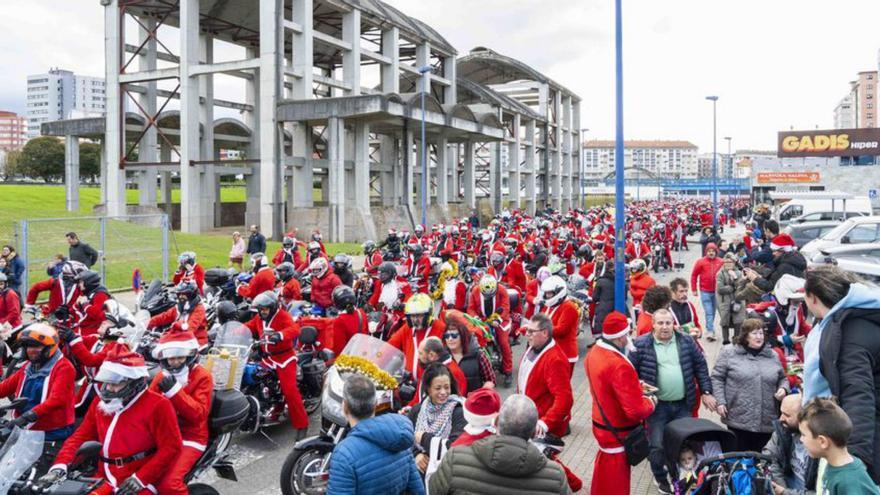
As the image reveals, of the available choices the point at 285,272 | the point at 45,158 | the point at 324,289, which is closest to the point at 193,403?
the point at 324,289

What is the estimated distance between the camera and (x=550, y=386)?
564 cm

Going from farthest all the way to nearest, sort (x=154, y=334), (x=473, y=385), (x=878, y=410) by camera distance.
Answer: (x=154, y=334), (x=473, y=385), (x=878, y=410)

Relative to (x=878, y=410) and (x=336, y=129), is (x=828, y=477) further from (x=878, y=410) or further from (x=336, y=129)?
(x=336, y=129)

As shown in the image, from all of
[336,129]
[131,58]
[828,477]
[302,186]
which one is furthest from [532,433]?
[131,58]

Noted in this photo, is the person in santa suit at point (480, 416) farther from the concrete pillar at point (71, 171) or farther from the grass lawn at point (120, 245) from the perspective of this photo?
the concrete pillar at point (71, 171)

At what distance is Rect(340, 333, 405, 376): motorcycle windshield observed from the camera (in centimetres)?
580

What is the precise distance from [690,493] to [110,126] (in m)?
39.7

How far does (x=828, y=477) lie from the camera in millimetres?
3391

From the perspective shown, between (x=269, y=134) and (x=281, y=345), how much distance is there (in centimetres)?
2758

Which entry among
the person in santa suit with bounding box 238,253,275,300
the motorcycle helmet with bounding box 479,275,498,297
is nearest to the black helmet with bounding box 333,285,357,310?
the motorcycle helmet with bounding box 479,275,498,297

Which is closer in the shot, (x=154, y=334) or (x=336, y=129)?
(x=154, y=334)

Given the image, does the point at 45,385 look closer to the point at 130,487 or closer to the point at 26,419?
the point at 26,419

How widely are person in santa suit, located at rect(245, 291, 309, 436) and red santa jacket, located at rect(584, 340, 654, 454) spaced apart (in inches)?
139

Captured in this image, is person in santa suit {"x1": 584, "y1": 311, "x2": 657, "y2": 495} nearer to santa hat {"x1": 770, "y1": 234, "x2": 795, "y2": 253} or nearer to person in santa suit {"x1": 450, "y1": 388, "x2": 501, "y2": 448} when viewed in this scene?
person in santa suit {"x1": 450, "y1": 388, "x2": 501, "y2": 448}
